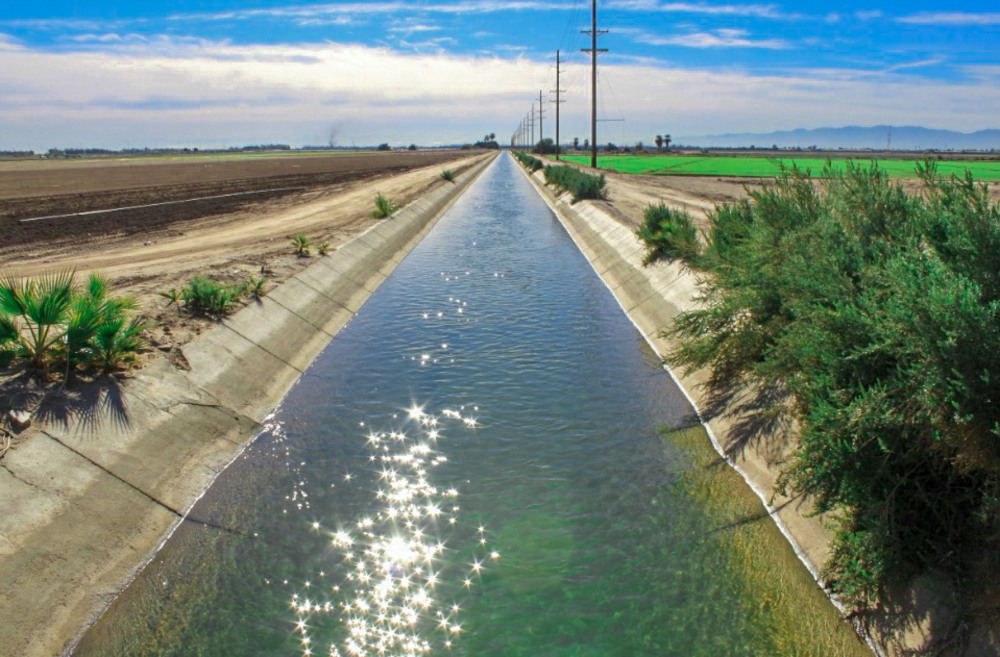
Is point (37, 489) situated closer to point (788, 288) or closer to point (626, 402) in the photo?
point (626, 402)

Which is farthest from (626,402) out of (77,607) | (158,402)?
(77,607)

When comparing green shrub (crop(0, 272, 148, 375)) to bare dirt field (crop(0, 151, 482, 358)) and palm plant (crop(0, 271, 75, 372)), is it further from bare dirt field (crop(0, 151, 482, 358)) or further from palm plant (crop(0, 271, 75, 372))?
bare dirt field (crop(0, 151, 482, 358))

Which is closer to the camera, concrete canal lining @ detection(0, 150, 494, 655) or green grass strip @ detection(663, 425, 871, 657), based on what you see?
green grass strip @ detection(663, 425, 871, 657)

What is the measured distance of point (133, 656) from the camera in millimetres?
5250

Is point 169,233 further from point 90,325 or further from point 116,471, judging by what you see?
point 116,471

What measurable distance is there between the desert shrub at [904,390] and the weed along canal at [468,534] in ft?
3.09

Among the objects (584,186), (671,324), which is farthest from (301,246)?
(584,186)

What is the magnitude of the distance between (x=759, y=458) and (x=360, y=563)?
4.80 m

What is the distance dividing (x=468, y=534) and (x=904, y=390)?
165 inches

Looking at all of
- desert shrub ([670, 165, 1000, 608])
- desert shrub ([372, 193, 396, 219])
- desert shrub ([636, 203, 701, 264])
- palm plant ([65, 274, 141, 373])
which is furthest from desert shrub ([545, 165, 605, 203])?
palm plant ([65, 274, 141, 373])

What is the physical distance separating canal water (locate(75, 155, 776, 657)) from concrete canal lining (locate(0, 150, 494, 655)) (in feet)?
0.88

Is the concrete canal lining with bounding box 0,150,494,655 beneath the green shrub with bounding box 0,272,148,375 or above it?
beneath

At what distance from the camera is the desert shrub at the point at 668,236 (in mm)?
14736

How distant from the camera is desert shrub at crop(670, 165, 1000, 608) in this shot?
15.2 feet
